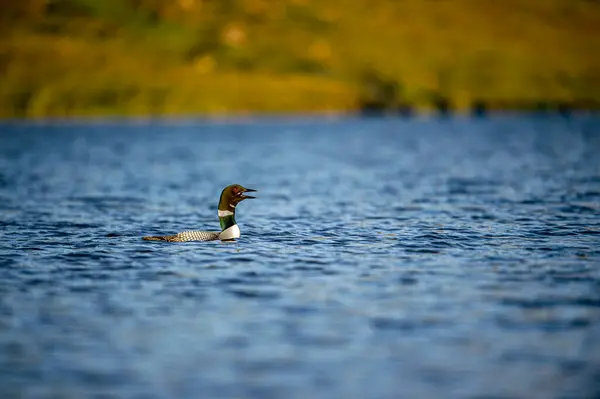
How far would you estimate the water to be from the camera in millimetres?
16859

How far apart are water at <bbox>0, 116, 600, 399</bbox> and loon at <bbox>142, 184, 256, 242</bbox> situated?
0.43 metres

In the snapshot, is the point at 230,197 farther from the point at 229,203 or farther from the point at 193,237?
the point at 193,237

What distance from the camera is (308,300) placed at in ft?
74.6

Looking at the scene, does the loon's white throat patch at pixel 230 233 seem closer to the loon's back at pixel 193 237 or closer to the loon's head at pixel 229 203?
the loon's head at pixel 229 203

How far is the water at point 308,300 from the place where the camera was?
55.3 ft

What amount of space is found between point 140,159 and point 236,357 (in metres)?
86.5

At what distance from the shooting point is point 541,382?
53.8ft

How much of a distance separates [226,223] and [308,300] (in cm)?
963

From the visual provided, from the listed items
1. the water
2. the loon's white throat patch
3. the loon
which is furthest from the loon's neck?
the water

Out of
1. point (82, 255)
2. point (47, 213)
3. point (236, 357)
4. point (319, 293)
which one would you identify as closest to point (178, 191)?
point (47, 213)

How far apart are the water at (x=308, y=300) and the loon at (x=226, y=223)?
0.43 metres

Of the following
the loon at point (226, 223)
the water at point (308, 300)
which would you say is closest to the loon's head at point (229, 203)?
the loon at point (226, 223)

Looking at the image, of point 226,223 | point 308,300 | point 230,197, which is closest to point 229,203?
point 230,197

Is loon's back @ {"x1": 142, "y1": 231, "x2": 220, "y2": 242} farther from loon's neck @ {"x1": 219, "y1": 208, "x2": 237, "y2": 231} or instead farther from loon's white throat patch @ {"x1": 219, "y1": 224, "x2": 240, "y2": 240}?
loon's neck @ {"x1": 219, "y1": 208, "x2": 237, "y2": 231}
